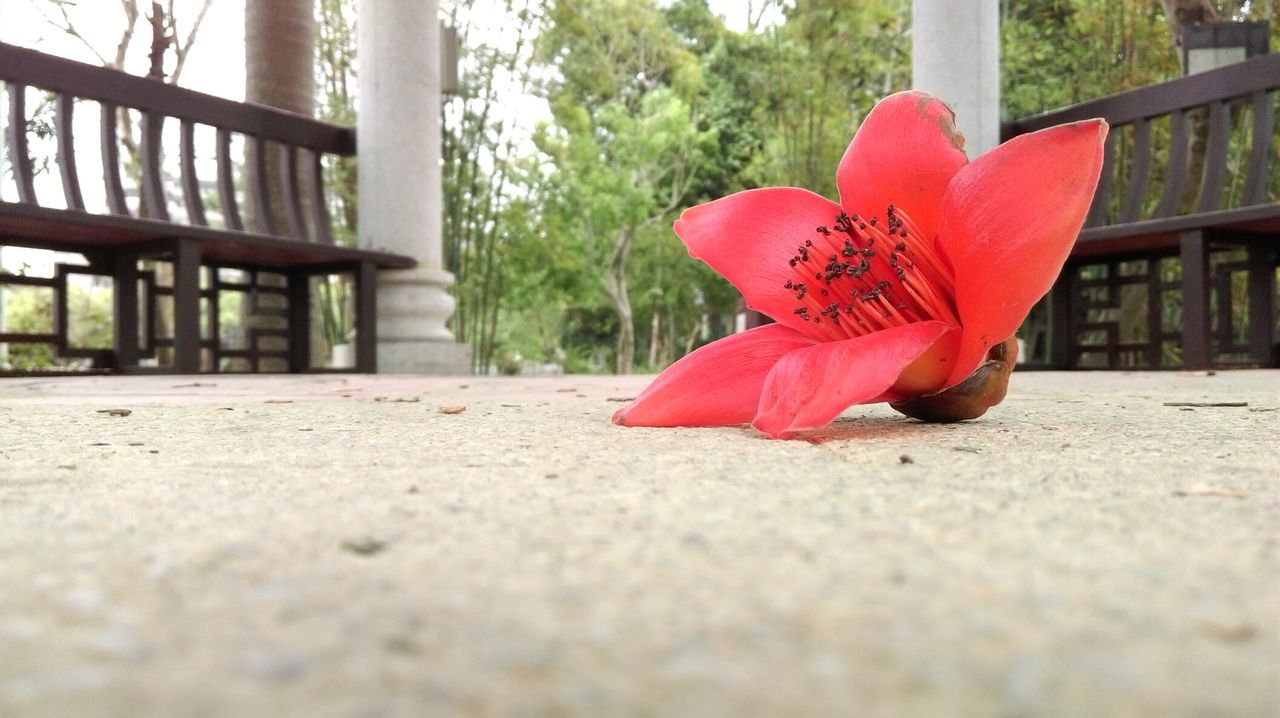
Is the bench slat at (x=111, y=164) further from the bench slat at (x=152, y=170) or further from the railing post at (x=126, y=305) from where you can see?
the railing post at (x=126, y=305)

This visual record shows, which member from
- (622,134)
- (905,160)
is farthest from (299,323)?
(622,134)

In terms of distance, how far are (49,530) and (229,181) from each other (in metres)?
4.64

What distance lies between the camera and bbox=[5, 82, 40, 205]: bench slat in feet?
12.5

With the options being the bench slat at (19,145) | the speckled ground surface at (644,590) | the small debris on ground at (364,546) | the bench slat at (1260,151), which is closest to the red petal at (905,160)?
the speckled ground surface at (644,590)

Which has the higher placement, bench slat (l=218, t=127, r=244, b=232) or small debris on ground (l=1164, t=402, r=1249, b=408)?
bench slat (l=218, t=127, r=244, b=232)

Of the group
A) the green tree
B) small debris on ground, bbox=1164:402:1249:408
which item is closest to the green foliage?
small debris on ground, bbox=1164:402:1249:408

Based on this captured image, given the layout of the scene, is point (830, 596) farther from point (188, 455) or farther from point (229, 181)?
point (229, 181)

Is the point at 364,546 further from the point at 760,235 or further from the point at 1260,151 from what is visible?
the point at 1260,151

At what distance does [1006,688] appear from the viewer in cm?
25

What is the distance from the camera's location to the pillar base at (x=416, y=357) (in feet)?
16.9

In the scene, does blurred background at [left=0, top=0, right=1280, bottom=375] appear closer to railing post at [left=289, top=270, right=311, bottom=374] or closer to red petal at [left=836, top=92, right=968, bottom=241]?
railing post at [left=289, top=270, right=311, bottom=374]

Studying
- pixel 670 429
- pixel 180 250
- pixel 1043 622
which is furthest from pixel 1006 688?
pixel 180 250

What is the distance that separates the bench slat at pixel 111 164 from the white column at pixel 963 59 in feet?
12.3

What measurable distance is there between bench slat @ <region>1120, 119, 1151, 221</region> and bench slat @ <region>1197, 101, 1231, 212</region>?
275 mm
